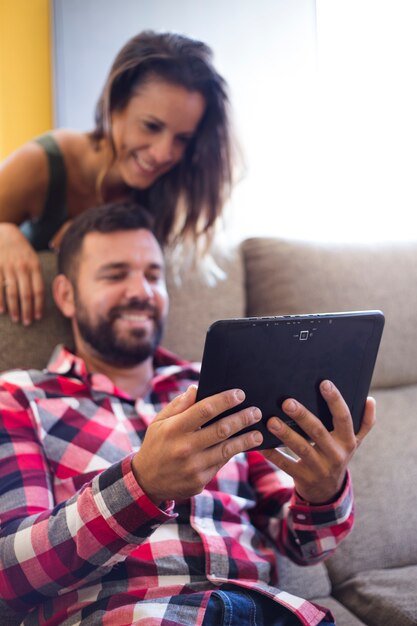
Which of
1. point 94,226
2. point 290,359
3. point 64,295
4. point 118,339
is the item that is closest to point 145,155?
point 94,226

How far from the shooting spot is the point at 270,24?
2.75 metres

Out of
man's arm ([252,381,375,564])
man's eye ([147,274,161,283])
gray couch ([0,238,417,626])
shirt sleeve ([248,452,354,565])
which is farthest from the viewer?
man's eye ([147,274,161,283])

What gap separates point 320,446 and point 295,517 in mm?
217

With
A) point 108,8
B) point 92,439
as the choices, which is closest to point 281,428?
point 92,439

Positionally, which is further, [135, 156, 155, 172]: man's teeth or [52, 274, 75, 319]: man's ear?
[135, 156, 155, 172]: man's teeth

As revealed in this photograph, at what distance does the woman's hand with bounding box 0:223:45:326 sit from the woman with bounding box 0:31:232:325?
0.12 feet

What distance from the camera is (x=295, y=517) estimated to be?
3.53ft

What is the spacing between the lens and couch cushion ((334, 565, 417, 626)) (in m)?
1.08

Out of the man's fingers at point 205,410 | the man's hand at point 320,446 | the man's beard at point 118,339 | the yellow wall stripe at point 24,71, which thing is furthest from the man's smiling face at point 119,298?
the yellow wall stripe at point 24,71

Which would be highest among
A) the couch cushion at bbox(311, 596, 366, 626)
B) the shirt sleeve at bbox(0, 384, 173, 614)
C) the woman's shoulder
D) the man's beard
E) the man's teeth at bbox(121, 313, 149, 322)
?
the woman's shoulder

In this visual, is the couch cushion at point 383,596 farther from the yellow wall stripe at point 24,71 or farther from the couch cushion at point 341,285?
the yellow wall stripe at point 24,71

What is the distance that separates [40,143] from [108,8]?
116 cm

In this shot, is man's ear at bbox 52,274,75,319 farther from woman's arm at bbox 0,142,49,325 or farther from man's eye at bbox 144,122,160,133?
man's eye at bbox 144,122,160,133

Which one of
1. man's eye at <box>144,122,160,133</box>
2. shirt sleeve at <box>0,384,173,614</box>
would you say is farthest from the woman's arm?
shirt sleeve at <box>0,384,173,614</box>
